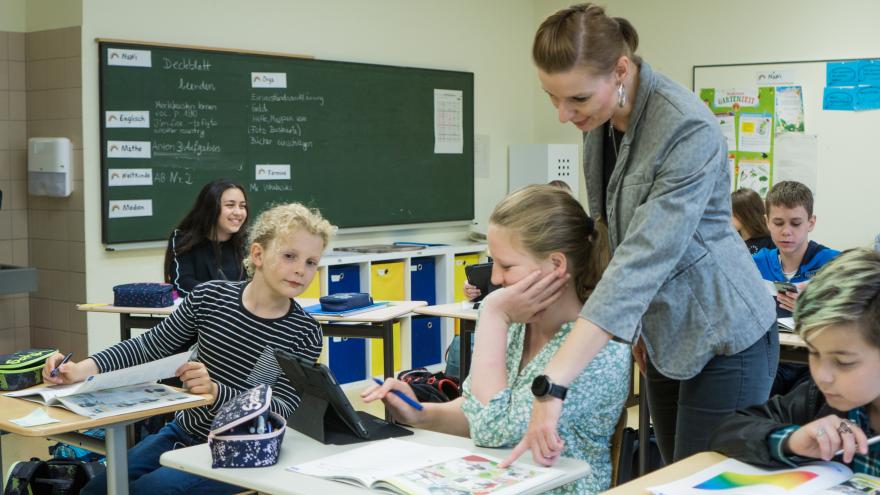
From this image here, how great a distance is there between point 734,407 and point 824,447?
0.42 meters

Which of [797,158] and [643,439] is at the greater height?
[797,158]

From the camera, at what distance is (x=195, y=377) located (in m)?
2.64

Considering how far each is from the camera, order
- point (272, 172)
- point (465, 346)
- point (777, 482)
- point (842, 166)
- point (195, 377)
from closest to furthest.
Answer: point (777, 482), point (195, 377), point (465, 346), point (272, 172), point (842, 166)

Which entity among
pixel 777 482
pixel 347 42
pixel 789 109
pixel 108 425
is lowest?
pixel 108 425

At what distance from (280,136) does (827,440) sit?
16.1 feet

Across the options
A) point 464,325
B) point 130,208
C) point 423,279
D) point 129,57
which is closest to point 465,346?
point 464,325

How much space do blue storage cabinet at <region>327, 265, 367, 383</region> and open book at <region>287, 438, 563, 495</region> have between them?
A: 14.1ft

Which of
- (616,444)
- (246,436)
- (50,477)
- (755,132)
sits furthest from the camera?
(755,132)

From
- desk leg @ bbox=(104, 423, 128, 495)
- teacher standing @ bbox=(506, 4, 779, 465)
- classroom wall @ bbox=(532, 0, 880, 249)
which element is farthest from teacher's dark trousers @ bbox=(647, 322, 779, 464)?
classroom wall @ bbox=(532, 0, 880, 249)

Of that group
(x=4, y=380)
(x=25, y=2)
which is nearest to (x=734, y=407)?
(x=4, y=380)

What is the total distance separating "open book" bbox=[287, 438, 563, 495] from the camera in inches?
65.6

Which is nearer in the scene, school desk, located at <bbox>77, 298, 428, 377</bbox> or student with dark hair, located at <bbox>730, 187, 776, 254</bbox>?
school desk, located at <bbox>77, 298, 428, 377</bbox>

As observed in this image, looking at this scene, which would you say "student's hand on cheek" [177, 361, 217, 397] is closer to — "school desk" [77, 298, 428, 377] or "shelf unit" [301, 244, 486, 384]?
"school desk" [77, 298, 428, 377]

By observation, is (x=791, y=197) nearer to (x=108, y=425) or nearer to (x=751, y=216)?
(x=751, y=216)
